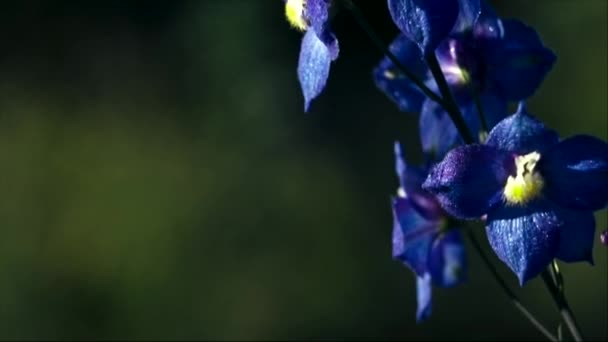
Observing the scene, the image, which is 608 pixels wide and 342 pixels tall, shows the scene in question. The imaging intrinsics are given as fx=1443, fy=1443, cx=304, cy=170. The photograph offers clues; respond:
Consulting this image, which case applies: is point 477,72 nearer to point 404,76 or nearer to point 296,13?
point 404,76

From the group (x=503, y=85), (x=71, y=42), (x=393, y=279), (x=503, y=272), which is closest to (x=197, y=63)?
(x=71, y=42)

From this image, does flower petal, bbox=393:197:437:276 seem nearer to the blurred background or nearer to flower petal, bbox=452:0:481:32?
flower petal, bbox=452:0:481:32

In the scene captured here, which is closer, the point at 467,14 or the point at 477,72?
the point at 467,14

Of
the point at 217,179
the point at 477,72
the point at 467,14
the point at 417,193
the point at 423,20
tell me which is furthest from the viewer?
the point at 217,179

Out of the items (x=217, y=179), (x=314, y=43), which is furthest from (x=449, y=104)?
(x=217, y=179)

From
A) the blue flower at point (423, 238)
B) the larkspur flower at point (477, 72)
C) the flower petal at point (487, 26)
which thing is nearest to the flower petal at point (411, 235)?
the blue flower at point (423, 238)

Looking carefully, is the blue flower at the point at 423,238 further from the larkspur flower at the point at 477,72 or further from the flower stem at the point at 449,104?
the flower stem at the point at 449,104

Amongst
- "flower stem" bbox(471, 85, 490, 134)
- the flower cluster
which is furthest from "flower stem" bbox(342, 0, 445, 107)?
"flower stem" bbox(471, 85, 490, 134)
